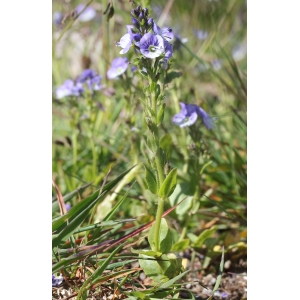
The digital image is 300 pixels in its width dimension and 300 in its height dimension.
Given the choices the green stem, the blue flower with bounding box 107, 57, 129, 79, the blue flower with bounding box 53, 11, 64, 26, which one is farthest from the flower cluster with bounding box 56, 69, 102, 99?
the green stem

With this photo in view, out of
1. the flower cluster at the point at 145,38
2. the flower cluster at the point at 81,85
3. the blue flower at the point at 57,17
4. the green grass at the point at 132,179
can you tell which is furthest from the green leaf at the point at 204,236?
the blue flower at the point at 57,17

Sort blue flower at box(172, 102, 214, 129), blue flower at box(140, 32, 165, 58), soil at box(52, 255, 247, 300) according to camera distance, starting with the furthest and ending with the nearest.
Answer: blue flower at box(172, 102, 214, 129)
soil at box(52, 255, 247, 300)
blue flower at box(140, 32, 165, 58)

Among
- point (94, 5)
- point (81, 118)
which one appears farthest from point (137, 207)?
point (94, 5)

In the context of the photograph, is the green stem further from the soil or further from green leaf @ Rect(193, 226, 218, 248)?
green leaf @ Rect(193, 226, 218, 248)

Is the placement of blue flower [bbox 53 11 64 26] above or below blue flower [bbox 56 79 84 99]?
above

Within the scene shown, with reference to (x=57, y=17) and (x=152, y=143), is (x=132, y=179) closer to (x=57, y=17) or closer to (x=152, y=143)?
(x=152, y=143)

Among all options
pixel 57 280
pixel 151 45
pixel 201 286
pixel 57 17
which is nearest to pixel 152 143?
pixel 151 45
